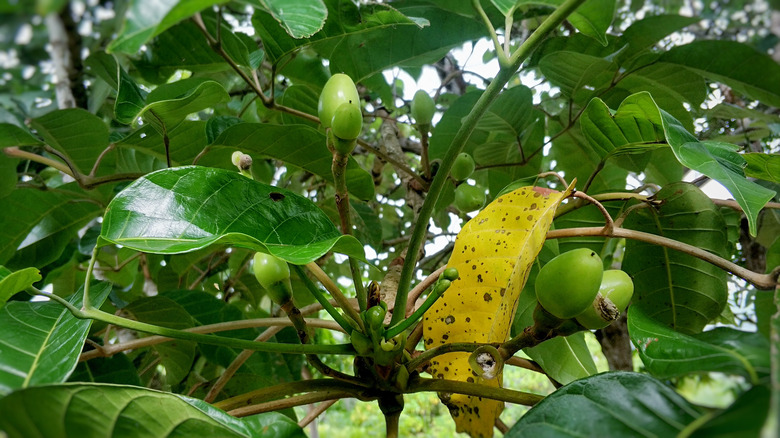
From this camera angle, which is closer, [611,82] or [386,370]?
[386,370]

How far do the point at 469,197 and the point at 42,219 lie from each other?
0.66 m

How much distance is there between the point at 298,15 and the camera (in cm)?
38

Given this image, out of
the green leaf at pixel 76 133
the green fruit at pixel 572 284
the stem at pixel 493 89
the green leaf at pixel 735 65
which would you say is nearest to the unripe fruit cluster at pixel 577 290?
the green fruit at pixel 572 284

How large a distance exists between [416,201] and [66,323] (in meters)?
0.49

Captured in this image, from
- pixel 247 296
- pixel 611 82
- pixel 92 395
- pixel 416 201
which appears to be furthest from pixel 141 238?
pixel 247 296

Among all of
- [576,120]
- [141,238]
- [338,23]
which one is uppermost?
[576,120]

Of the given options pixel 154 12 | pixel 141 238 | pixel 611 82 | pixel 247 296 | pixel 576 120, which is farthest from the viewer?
pixel 247 296

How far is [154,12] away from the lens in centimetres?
23

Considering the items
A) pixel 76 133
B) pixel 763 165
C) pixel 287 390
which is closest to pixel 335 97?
pixel 287 390

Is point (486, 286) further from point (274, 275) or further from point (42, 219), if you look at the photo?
point (42, 219)

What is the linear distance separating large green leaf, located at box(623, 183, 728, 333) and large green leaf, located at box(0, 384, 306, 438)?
1.37 feet

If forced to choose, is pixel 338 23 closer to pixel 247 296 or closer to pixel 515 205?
pixel 515 205

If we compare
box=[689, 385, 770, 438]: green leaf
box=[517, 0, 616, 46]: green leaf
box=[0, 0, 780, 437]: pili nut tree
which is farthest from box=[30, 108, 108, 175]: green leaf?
box=[689, 385, 770, 438]: green leaf

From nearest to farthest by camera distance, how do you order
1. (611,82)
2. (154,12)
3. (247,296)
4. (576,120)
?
(154,12) < (611,82) < (576,120) < (247,296)
